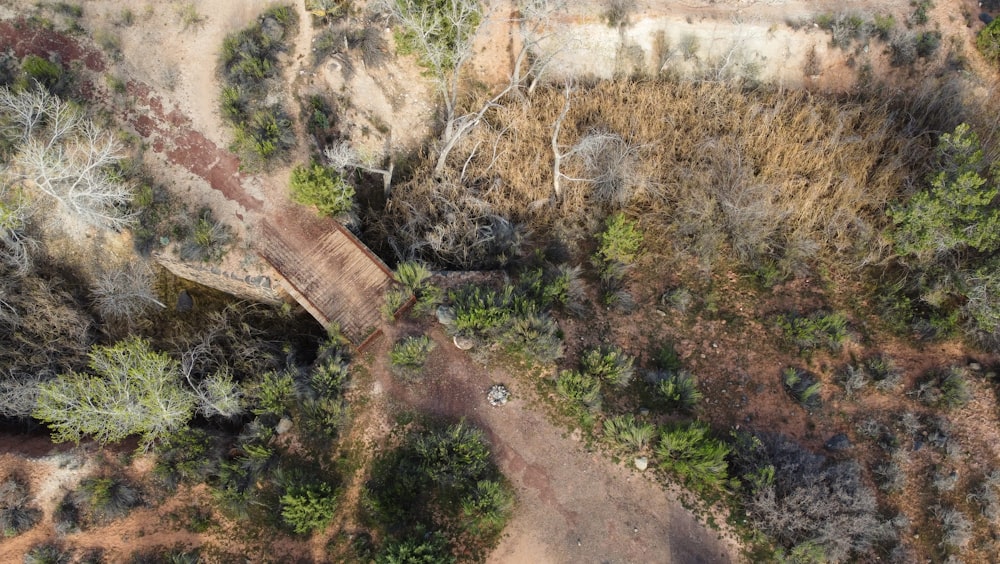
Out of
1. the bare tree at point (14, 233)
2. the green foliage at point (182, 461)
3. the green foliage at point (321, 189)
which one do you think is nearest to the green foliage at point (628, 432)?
the green foliage at point (321, 189)

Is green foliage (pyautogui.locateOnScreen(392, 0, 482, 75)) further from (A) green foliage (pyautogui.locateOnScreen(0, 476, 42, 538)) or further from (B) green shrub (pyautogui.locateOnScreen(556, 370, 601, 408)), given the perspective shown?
(A) green foliage (pyautogui.locateOnScreen(0, 476, 42, 538))

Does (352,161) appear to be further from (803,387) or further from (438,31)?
(803,387)

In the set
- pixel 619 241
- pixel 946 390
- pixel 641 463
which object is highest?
pixel 619 241

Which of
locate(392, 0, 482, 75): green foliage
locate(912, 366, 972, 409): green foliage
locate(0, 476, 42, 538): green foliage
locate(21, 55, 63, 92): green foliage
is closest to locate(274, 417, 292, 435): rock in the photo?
locate(0, 476, 42, 538): green foliage

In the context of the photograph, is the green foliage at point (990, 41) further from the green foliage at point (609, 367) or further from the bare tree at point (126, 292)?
the bare tree at point (126, 292)

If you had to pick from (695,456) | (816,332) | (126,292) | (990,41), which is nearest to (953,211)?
(816,332)

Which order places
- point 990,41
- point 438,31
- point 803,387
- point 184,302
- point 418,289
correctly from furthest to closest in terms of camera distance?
point 990,41
point 184,302
point 438,31
point 418,289
point 803,387
